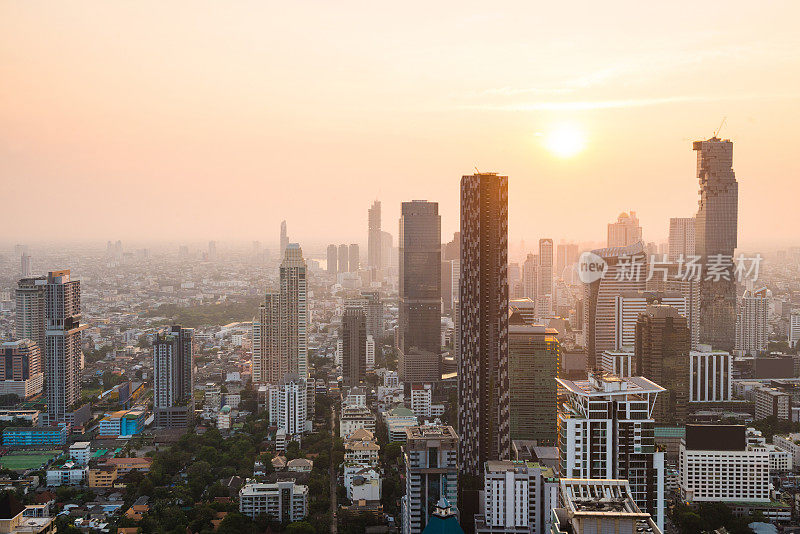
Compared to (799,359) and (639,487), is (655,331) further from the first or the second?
(639,487)

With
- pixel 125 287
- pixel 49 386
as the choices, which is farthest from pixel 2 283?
pixel 125 287

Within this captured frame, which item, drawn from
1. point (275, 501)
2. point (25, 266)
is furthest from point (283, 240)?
point (275, 501)

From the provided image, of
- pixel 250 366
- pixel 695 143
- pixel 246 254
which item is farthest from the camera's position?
pixel 246 254

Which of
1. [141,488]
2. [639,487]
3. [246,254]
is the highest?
[246,254]

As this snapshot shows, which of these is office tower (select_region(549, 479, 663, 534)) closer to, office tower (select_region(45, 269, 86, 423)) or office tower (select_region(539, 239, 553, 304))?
office tower (select_region(539, 239, 553, 304))

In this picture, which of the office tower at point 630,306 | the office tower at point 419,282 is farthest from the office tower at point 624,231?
the office tower at point 419,282

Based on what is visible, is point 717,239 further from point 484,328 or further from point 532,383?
point 484,328

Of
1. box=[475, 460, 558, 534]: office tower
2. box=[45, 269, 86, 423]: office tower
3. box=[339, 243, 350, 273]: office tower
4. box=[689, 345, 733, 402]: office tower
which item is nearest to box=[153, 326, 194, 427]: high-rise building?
box=[45, 269, 86, 423]: office tower
